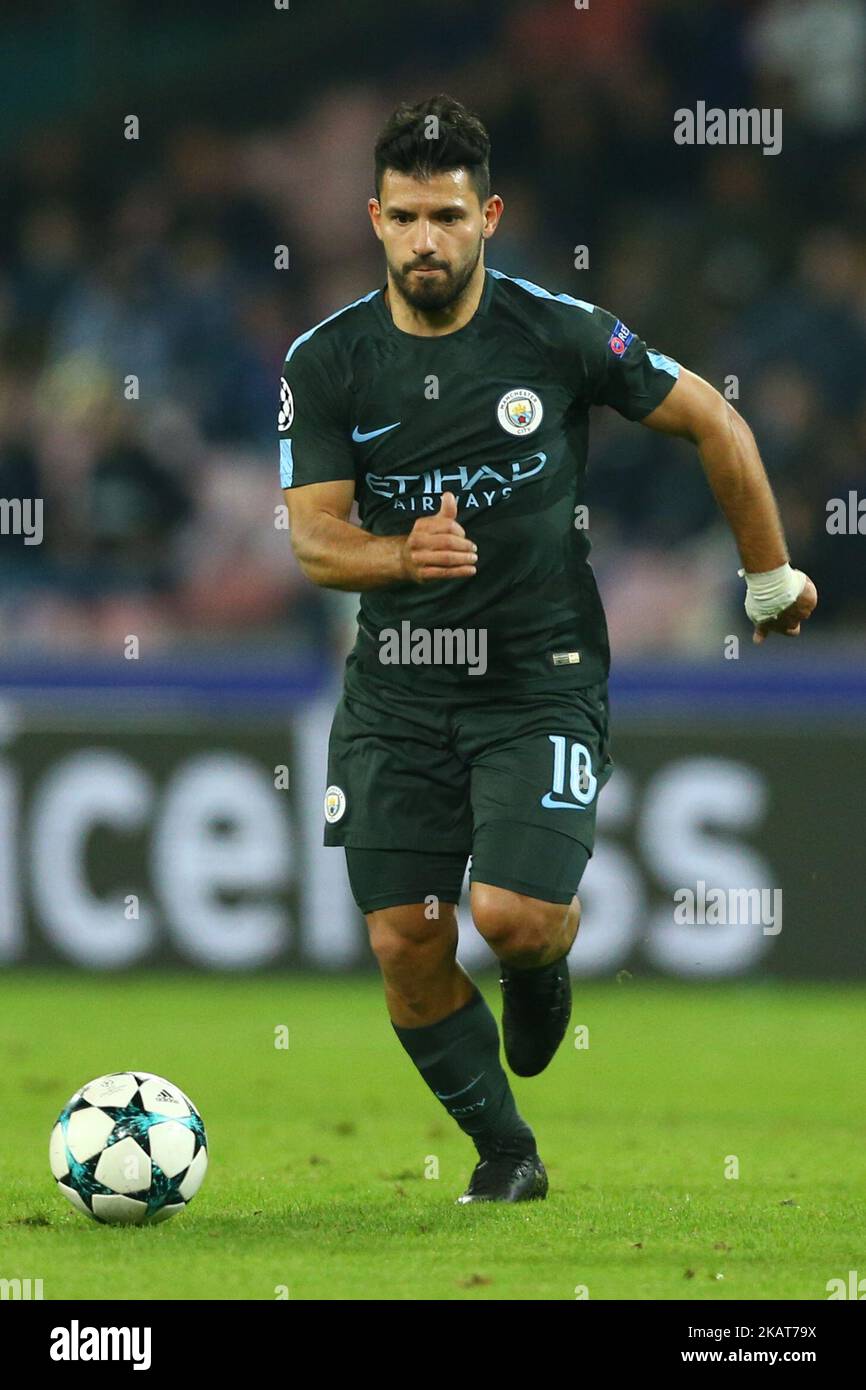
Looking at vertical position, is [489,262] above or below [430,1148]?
above

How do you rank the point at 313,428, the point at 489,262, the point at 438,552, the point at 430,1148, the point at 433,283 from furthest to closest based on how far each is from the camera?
the point at 489,262, the point at 430,1148, the point at 313,428, the point at 433,283, the point at 438,552

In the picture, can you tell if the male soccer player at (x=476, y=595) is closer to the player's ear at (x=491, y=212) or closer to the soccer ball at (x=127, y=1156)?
the player's ear at (x=491, y=212)

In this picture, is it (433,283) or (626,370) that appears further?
(626,370)

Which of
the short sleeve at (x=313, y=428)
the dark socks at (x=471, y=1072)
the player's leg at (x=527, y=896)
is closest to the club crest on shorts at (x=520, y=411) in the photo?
the short sleeve at (x=313, y=428)

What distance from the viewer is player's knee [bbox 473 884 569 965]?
5531mm

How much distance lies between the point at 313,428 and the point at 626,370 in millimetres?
766

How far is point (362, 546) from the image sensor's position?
536 centimetres

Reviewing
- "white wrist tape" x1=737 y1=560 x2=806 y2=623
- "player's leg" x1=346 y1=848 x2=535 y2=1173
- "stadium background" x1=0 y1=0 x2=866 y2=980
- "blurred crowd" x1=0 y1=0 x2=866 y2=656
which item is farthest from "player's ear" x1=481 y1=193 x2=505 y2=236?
"blurred crowd" x1=0 y1=0 x2=866 y2=656

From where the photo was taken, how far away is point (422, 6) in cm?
1575

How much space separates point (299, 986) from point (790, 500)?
3.40 meters

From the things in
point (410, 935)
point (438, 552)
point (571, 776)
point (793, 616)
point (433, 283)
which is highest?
point (433, 283)

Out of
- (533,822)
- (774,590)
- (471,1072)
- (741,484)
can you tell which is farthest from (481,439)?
(471,1072)

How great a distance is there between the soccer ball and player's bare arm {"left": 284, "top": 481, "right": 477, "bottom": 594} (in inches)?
52.3

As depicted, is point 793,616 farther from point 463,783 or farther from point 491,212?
point 491,212
